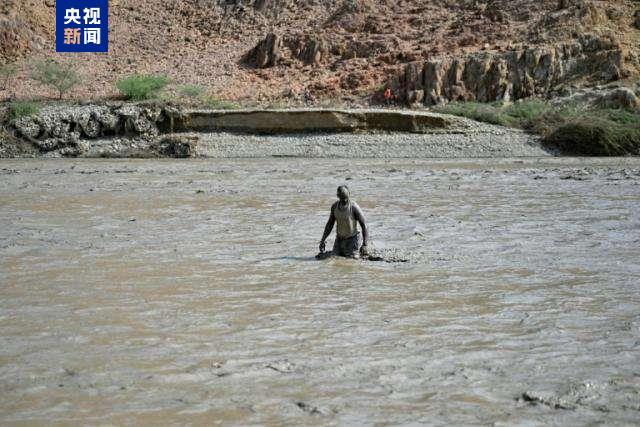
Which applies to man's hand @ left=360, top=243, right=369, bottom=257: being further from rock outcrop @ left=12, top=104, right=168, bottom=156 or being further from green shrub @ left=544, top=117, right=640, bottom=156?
rock outcrop @ left=12, top=104, right=168, bottom=156

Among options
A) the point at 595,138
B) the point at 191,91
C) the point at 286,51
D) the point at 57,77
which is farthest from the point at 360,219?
the point at 286,51

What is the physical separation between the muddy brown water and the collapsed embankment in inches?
559

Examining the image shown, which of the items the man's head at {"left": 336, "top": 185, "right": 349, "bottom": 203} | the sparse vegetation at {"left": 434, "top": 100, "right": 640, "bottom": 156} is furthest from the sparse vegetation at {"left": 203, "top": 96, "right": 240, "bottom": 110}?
the man's head at {"left": 336, "top": 185, "right": 349, "bottom": 203}

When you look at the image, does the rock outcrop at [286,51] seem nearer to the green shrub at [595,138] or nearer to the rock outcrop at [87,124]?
the rock outcrop at [87,124]

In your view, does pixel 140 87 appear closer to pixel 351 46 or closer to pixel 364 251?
pixel 351 46

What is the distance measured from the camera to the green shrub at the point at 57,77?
3600cm

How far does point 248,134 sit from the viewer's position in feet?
98.9

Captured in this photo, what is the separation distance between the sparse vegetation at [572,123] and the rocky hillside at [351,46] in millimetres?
2767

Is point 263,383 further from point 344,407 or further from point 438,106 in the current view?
point 438,106

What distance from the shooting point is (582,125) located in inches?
1089

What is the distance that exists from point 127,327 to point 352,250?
3579mm

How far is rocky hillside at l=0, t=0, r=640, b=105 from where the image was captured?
3303 centimetres

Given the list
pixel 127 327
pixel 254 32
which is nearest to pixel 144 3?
pixel 254 32

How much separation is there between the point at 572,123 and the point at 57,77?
22.1m
